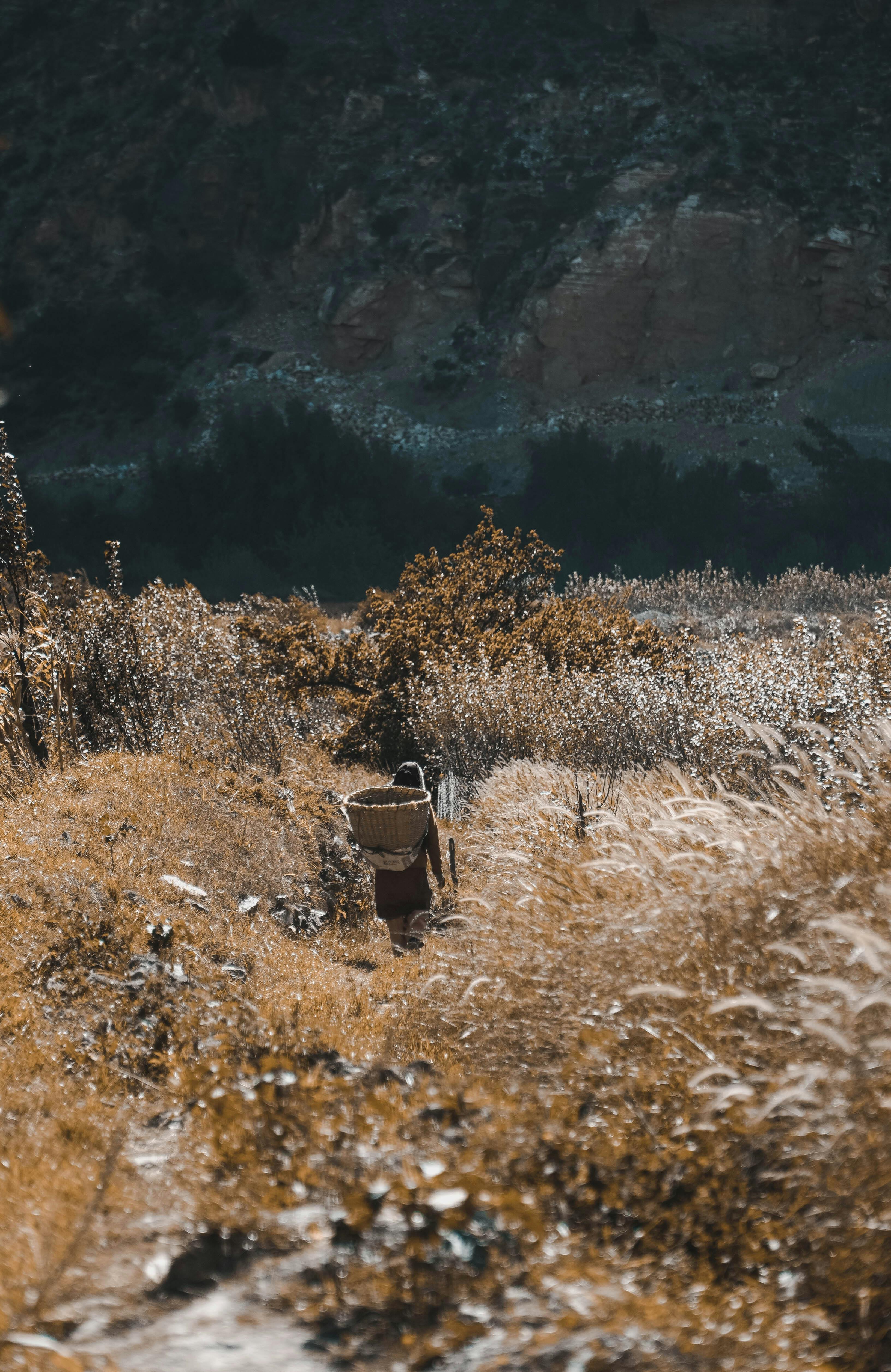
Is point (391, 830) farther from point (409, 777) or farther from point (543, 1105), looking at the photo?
point (543, 1105)

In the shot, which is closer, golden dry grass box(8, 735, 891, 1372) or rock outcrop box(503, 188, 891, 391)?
golden dry grass box(8, 735, 891, 1372)

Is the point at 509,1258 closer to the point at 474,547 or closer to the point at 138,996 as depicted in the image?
the point at 138,996

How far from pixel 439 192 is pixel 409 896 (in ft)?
167

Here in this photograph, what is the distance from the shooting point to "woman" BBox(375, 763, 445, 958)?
19.0 ft

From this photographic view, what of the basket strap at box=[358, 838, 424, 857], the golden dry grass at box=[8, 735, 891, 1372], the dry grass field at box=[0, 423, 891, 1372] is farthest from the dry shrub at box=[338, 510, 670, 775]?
the golden dry grass at box=[8, 735, 891, 1372]

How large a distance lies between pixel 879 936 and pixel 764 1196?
0.79 m

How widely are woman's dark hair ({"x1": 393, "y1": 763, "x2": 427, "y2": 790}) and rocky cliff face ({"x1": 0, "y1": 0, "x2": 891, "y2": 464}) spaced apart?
1700 inches

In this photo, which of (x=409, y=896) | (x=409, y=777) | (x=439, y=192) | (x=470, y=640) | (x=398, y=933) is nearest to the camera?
(x=409, y=896)

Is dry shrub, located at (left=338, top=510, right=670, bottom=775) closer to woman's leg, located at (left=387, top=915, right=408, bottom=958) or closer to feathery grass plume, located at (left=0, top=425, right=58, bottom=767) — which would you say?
feathery grass plume, located at (left=0, top=425, right=58, bottom=767)

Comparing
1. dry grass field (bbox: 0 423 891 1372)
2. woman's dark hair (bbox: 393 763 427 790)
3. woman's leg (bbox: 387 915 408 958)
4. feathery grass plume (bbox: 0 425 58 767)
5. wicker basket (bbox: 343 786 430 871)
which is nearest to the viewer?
dry grass field (bbox: 0 423 891 1372)

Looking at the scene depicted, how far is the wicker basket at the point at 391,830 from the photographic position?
5391mm

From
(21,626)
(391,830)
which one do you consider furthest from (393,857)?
(21,626)

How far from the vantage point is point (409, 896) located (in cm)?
585

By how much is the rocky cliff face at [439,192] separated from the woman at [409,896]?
4363 centimetres
